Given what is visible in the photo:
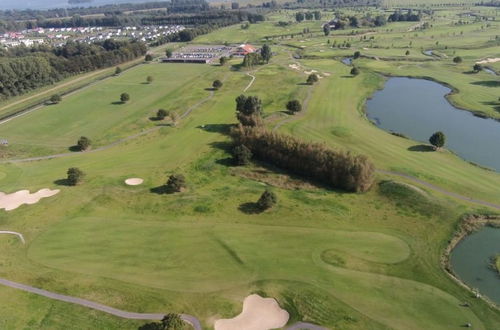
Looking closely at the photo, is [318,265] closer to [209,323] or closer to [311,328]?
[311,328]

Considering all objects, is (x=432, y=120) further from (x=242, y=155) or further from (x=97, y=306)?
(x=97, y=306)

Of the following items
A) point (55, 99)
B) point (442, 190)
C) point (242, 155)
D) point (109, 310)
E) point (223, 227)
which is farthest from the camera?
point (55, 99)

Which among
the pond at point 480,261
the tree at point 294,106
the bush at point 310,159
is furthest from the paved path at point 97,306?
the tree at point 294,106

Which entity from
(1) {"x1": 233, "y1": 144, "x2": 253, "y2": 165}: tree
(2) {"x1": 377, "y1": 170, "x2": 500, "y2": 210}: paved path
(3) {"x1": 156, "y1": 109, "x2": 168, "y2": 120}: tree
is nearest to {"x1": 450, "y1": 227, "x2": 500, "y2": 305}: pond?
(2) {"x1": 377, "y1": 170, "x2": 500, "y2": 210}: paved path

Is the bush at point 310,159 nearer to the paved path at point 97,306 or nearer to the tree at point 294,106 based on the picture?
the tree at point 294,106

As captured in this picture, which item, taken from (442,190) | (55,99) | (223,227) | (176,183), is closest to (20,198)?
(176,183)

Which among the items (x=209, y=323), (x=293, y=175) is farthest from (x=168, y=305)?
(x=293, y=175)
